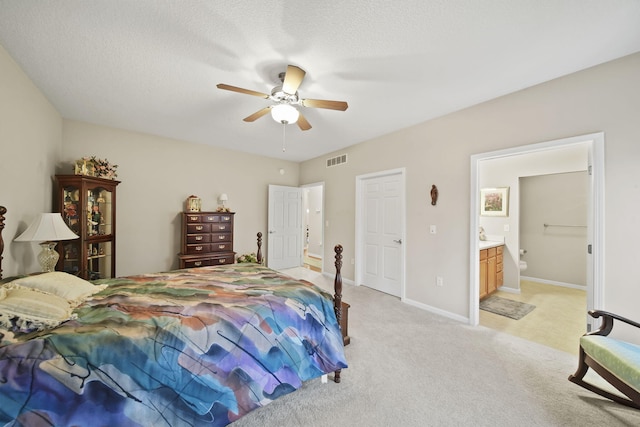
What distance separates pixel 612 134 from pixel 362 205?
3.06 m

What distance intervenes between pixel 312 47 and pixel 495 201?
15.2 ft

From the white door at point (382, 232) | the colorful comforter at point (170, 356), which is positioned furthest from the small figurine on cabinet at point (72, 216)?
the white door at point (382, 232)

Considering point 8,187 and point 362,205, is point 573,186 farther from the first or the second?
point 8,187

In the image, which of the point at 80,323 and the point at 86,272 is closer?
the point at 80,323

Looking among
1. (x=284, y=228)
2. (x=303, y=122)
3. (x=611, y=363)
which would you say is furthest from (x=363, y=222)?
(x=611, y=363)

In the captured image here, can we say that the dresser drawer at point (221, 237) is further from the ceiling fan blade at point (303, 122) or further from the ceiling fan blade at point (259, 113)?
the ceiling fan blade at point (303, 122)

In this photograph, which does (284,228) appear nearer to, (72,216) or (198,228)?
(198,228)

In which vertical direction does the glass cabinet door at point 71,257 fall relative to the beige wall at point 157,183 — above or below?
below

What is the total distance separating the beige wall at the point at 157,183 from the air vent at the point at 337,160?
1.74 m

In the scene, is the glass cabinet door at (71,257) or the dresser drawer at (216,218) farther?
the dresser drawer at (216,218)

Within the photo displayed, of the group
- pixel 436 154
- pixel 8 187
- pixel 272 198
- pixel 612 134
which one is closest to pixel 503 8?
pixel 612 134

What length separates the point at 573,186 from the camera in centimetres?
454

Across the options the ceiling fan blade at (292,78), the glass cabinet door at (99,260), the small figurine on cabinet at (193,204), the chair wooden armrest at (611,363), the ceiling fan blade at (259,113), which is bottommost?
the chair wooden armrest at (611,363)

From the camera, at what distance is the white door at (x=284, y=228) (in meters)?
5.54
